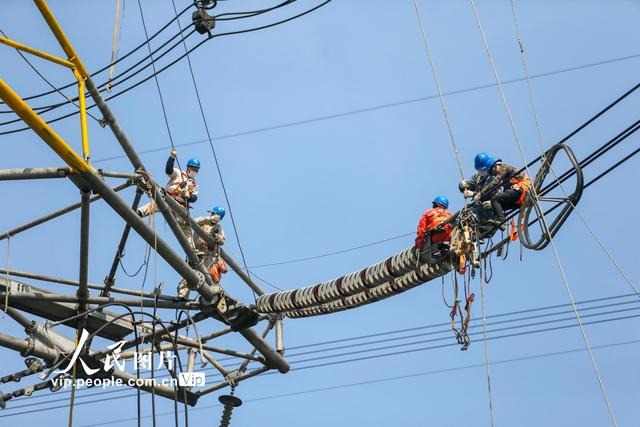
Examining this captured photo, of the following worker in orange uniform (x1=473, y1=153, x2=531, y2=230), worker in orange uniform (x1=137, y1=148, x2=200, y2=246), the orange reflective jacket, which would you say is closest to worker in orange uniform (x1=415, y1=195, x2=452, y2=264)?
the orange reflective jacket

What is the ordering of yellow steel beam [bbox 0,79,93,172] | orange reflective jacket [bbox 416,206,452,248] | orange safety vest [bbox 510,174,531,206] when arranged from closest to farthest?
yellow steel beam [bbox 0,79,93,172] < orange safety vest [bbox 510,174,531,206] < orange reflective jacket [bbox 416,206,452,248]

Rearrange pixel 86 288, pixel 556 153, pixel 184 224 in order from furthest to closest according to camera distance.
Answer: pixel 184 224 → pixel 86 288 → pixel 556 153

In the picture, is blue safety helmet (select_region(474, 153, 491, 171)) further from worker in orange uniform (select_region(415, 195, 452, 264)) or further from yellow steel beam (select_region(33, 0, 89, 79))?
yellow steel beam (select_region(33, 0, 89, 79))

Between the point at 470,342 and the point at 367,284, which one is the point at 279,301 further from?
the point at 470,342

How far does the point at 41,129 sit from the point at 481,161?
6330mm

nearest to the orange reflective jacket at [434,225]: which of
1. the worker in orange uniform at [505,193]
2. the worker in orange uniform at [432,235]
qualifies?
the worker in orange uniform at [432,235]

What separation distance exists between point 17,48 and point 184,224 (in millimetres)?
5017

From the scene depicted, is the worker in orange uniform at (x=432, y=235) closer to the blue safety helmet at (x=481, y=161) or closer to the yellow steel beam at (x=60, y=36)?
the blue safety helmet at (x=481, y=161)

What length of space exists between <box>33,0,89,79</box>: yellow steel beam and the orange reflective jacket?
5.33 meters

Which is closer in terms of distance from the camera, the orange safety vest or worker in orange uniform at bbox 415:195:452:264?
the orange safety vest

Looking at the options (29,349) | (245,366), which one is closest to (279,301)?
(245,366)

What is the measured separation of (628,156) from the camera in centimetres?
1335

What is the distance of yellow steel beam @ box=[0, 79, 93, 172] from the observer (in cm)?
1435

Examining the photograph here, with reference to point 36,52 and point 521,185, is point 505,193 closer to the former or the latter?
point 521,185
